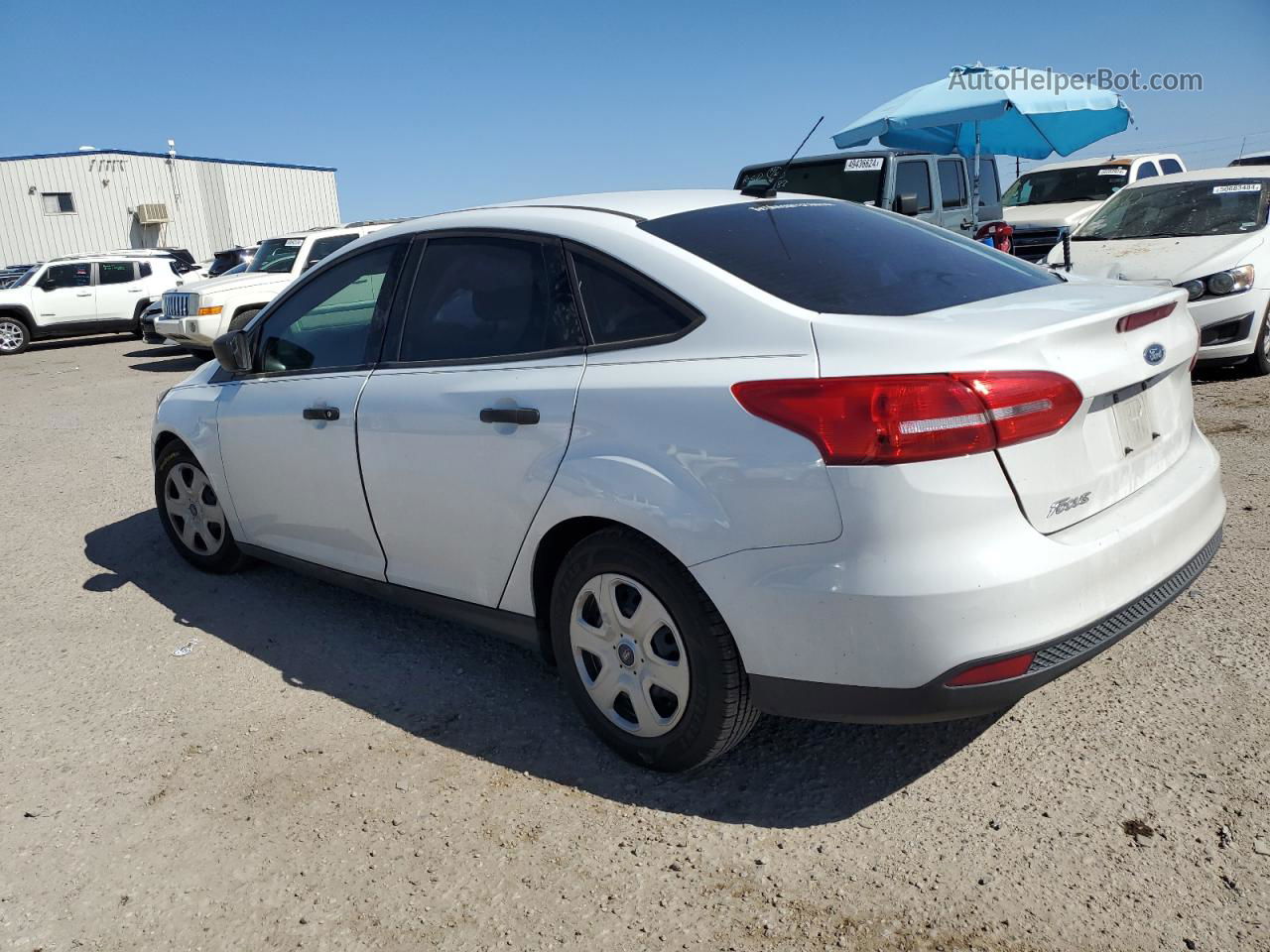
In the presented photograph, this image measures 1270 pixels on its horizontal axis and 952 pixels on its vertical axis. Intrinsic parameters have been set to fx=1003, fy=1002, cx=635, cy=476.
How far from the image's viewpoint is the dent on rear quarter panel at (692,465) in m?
2.42

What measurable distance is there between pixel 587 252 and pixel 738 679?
1.35 meters

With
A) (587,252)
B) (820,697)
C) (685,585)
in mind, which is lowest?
(820,697)

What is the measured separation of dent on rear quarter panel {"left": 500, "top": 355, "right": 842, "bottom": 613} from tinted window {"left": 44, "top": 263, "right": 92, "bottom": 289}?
64.8 ft

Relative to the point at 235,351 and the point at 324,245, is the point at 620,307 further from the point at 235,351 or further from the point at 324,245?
the point at 324,245

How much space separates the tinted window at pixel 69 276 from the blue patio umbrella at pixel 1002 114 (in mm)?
14271

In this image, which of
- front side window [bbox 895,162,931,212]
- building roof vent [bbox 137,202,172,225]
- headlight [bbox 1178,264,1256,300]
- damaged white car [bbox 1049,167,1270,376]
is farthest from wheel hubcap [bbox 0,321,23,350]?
building roof vent [bbox 137,202,172,225]

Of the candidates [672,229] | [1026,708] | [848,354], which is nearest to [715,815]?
[1026,708]

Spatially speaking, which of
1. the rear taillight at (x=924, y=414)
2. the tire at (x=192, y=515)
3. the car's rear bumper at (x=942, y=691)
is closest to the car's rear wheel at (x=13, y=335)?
the tire at (x=192, y=515)

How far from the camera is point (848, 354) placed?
2.43 metres

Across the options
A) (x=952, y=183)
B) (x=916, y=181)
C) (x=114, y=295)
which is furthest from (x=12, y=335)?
(x=952, y=183)

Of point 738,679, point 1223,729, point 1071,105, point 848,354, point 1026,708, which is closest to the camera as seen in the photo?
point 848,354

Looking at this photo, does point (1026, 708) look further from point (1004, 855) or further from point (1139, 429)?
point (1139, 429)

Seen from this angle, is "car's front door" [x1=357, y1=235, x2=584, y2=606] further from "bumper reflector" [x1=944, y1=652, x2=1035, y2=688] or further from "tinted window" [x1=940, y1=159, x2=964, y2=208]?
"tinted window" [x1=940, y1=159, x2=964, y2=208]

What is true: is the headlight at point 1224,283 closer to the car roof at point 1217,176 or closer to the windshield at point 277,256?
the car roof at point 1217,176
